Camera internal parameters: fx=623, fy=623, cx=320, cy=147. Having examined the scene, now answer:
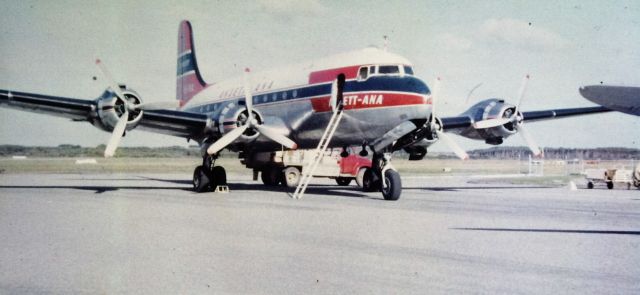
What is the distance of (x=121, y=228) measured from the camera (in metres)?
10.8

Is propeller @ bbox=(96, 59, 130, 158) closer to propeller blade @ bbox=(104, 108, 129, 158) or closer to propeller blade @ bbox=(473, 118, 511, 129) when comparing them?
propeller blade @ bbox=(104, 108, 129, 158)

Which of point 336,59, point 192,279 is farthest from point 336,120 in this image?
point 192,279

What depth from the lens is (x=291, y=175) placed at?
83.7 ft

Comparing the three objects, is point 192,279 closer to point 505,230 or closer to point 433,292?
point 433,292

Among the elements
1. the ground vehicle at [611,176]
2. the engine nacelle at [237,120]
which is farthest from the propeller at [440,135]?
the ground vehicle at [611,176]

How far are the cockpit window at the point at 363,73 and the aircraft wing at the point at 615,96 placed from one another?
9931 millimetres

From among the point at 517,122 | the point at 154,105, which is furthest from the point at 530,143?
the point at 154,105

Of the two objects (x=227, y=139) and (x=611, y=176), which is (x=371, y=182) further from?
(x=611, y=176)

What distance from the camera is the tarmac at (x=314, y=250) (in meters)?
6.30

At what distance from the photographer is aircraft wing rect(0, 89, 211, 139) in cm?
1816

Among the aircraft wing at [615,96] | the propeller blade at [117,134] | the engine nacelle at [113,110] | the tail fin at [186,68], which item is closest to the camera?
the aircraft wing at [615,96]

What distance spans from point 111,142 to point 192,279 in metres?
12.8

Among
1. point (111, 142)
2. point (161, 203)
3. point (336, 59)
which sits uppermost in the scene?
point (336, 59)

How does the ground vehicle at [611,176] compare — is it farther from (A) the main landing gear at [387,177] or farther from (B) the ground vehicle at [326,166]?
(A) the main landing gear at [387,177]
